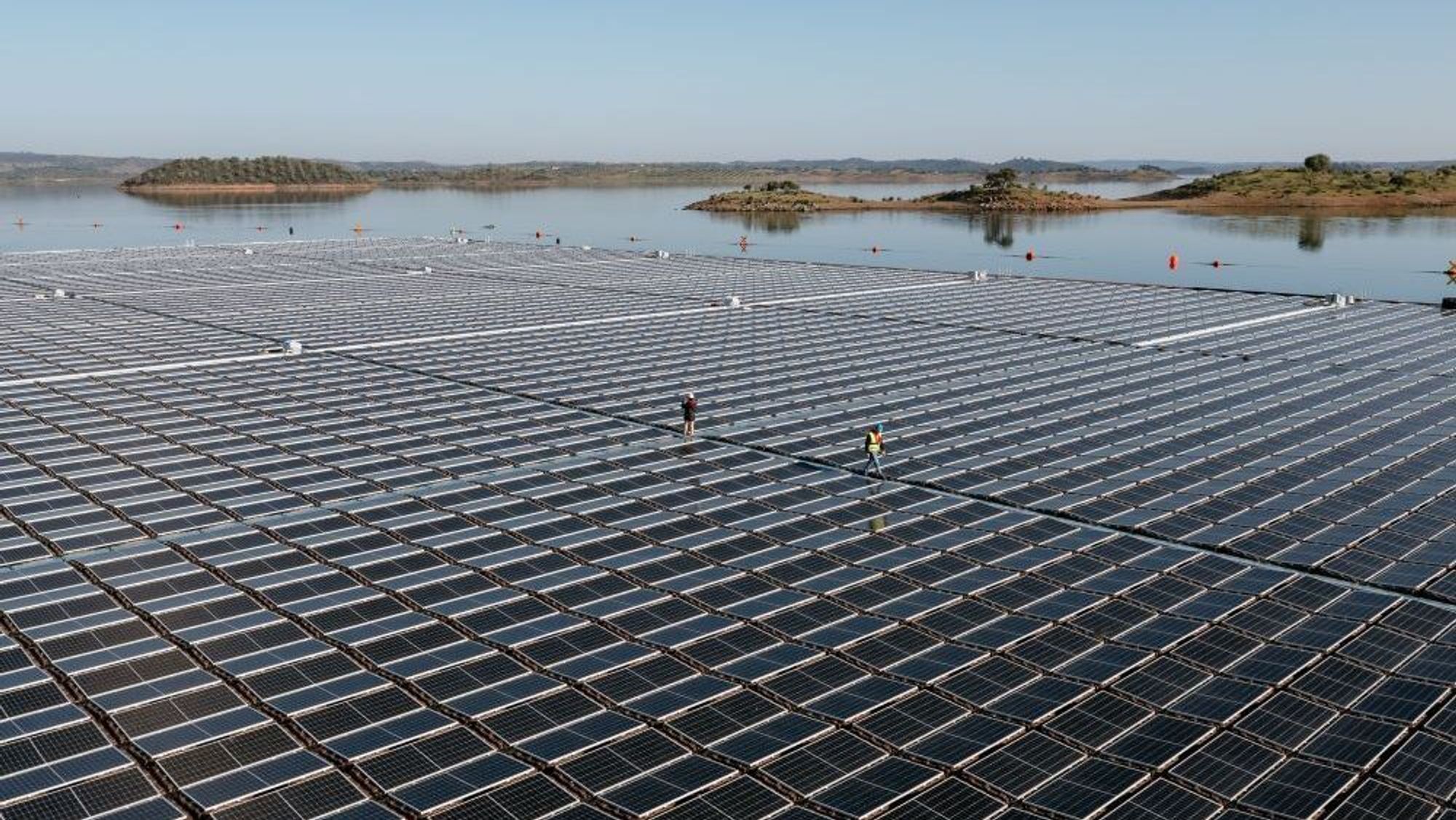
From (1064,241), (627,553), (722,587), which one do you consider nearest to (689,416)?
(627,553)

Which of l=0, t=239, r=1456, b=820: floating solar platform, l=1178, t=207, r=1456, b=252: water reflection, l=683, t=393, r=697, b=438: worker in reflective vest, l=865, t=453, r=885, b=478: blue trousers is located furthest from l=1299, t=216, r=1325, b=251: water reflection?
l=683, t=393, r=697, b=438: worker in reflective vest

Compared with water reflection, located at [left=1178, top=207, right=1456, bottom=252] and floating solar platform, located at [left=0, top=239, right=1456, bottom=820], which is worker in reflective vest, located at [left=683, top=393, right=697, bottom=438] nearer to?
floating solar platform, located at [left=0, top=239, right=1456, bottom=820]

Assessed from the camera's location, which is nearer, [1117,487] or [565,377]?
[1117,487]

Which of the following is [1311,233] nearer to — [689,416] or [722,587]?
[689,416]

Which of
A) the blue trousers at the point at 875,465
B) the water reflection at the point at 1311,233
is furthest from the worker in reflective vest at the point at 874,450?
the water reflection at the point at 1311,233

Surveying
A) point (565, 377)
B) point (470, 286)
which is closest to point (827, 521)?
point (565, 377)

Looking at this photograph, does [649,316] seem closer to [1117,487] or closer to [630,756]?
[1117,487]
